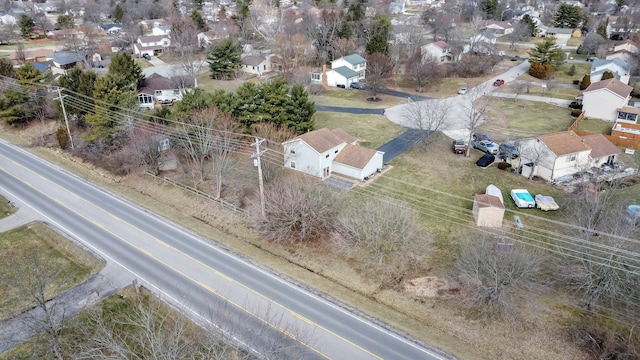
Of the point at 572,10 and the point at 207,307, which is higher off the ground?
the point at 572,10

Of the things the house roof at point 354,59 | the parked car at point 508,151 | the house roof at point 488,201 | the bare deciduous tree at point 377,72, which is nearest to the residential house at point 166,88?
the house roof at point 354,59

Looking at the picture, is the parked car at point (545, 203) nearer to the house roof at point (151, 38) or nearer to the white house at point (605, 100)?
the white house at point (605, 100)

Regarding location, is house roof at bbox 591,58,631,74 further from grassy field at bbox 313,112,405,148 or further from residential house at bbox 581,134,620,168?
grassy field at bbox 313,112,405,148

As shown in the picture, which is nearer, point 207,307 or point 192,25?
point 207,307

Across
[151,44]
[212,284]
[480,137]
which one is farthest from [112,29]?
[212,284]

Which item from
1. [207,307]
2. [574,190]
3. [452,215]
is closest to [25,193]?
[207,307]

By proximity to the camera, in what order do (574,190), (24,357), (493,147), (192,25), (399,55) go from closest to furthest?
(24,357) < (574,190) < (493,147) < (399,55) < (192,25)

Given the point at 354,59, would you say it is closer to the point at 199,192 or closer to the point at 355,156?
the point at 355,156

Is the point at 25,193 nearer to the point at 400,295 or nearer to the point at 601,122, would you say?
the point at 400,295
